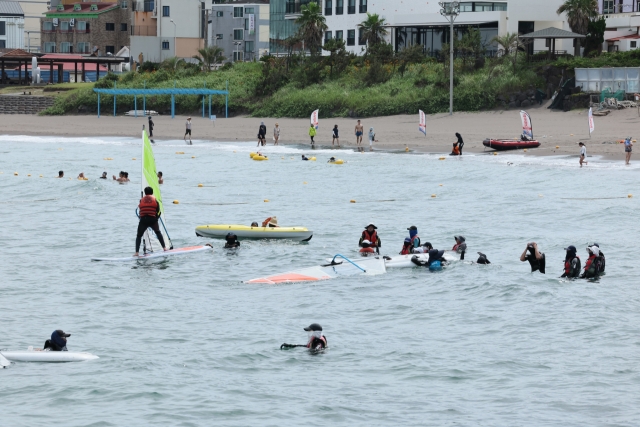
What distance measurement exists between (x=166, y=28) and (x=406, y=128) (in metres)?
46.4

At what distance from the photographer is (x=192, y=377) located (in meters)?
16.8

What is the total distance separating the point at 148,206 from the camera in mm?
24078

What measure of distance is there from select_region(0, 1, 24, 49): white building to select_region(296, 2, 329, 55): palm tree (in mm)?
53914

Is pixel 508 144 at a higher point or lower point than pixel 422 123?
lower

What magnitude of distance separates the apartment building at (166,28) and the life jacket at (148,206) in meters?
75.4

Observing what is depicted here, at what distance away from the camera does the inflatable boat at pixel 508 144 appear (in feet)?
161

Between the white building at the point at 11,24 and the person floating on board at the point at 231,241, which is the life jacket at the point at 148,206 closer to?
the person floating on board at the point at 231,241

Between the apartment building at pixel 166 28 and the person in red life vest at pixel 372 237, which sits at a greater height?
the apartment building at pixel 166 28

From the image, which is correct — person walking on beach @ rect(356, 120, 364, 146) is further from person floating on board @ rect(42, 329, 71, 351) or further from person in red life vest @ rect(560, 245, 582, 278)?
person floating on board @ rect(42, 329, 71, 351)

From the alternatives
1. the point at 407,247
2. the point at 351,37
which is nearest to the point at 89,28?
the point at 351,37

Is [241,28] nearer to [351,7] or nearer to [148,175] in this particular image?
[351,7]

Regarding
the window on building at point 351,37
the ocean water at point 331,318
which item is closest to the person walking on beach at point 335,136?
the ocean water at point 331,318

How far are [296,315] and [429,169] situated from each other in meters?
26.1

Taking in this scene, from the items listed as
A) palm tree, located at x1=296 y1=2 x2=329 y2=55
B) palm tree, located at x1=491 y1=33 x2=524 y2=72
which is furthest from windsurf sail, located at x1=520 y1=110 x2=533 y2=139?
palm tree, located at x1=296 y1=2 x2=329 y2=55
